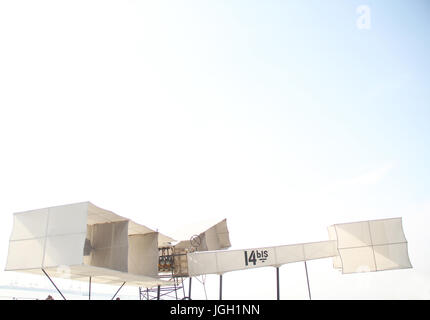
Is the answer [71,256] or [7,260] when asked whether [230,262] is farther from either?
[7,260]

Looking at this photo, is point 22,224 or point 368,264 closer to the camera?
point 22,224

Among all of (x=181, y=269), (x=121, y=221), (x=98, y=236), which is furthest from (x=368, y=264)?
(x=98, y=236)

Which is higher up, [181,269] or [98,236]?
[98,236]

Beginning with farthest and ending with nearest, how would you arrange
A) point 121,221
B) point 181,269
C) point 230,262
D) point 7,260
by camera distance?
point 181,269 → point 230,262 → point 121,221 → point 7,260

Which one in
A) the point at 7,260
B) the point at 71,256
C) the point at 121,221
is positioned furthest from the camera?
the point at 121,221

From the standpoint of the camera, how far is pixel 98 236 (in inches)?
729

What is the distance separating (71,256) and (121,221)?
Answer: 471cm
